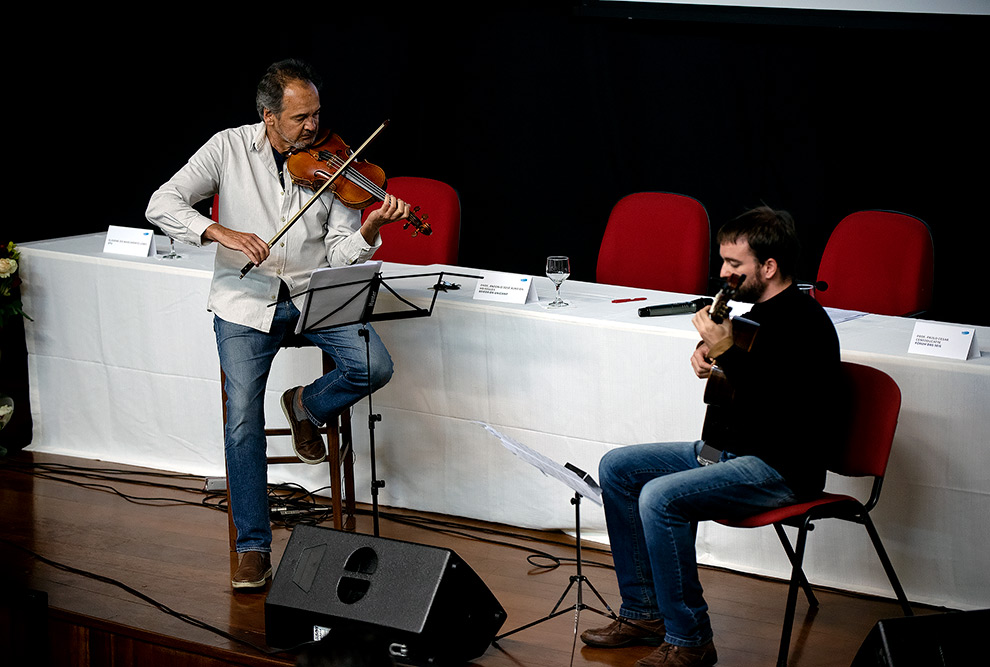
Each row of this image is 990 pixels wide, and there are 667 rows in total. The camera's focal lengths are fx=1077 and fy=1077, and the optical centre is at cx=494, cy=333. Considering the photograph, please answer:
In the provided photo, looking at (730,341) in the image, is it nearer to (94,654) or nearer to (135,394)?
(94,654)

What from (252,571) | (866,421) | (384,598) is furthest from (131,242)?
(866,421)

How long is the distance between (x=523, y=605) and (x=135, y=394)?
188 centimetres

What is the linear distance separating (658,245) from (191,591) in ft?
7.03

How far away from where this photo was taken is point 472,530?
3.59 m

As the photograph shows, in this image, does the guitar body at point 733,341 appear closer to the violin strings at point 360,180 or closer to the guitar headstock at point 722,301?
the guitar headstock at point 722,301

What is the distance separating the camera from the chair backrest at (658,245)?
13.5ft

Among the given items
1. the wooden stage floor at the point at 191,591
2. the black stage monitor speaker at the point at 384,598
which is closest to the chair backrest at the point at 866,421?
the wooden stage floor at the point at 191,591

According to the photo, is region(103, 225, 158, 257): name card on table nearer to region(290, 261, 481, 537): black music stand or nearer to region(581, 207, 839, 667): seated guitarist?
region(290, 261, 481, 537): black music stand

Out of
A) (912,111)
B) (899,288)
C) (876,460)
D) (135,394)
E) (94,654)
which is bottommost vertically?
(94,654)

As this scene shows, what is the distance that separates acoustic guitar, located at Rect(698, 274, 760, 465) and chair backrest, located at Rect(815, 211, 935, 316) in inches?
52.0

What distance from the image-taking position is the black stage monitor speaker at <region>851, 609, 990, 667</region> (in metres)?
2.01

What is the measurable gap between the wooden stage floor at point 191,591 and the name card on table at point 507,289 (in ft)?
2.53

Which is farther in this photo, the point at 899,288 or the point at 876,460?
the point at 899,288

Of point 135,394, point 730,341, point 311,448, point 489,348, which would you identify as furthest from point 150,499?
point 730,341
